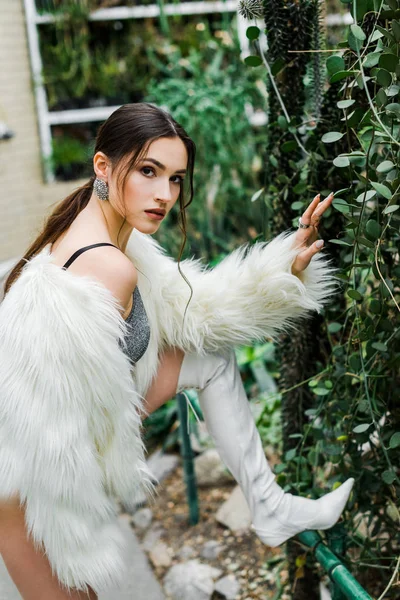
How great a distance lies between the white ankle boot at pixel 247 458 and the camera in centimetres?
149

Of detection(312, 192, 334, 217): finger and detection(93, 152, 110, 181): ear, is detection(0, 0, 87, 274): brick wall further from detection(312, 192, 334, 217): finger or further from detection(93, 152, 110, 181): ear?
detection(312, 192, 334, 217): finger

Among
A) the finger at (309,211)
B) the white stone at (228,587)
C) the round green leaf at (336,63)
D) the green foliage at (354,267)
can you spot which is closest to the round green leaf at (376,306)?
the green foliage at (354,267)

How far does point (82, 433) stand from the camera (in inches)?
51.3

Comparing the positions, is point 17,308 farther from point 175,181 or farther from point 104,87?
point 104,87

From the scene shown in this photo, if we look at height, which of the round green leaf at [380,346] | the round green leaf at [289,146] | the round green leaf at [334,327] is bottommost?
the round green leaf at [334,327]

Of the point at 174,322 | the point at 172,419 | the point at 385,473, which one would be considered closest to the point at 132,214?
the point at 174,322

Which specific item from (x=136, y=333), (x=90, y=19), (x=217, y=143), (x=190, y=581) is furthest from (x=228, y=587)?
(x=90, y=19)

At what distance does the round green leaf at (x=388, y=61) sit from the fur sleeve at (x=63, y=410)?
0.67 metres

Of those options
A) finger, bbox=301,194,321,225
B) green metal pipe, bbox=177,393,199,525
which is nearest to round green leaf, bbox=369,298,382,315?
finger, bbox=301,194,321,225

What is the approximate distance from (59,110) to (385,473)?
391cm

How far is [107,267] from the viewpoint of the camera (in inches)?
52.9

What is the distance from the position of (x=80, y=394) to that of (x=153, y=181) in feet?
1.55

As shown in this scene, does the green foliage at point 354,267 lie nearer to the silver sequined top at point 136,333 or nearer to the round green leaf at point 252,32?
the round green leaf at point 252,32

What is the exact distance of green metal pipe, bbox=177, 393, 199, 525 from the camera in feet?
7.30
